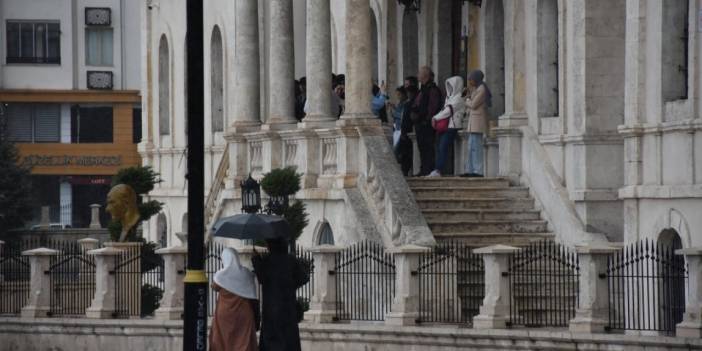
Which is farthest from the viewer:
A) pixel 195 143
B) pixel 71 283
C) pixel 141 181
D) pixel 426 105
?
pixel 141 181

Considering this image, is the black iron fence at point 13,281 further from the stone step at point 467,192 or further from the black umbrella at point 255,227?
the black umbrella at point 255,227

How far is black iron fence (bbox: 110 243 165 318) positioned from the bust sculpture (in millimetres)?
1325

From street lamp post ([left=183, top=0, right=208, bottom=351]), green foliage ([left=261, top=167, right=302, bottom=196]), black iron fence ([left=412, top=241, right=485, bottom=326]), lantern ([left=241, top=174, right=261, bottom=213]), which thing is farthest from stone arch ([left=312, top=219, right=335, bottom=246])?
street lamp post ([left=183, top=0, right=208, bottom=351])

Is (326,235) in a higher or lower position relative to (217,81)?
lower

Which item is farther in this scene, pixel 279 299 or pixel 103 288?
pixel 103 288

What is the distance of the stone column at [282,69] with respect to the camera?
41375mm

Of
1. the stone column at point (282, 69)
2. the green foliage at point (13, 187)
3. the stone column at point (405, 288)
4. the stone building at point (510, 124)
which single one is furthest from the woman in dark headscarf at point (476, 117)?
the green foliage at point (13, 187)

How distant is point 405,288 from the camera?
31.5 metres

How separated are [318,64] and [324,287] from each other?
7733 millimetres

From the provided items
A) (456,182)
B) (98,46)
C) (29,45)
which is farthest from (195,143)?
(98,46)

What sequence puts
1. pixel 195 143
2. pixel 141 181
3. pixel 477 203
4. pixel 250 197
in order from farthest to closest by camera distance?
pixel 141 181 < pixel 477 203 < pixel 250 197 < pixel 195 143

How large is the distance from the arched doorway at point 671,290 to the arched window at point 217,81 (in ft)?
67.1

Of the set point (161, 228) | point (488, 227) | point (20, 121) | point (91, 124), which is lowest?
point (161, 228)

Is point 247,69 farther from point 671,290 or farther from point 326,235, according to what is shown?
point 671,290
